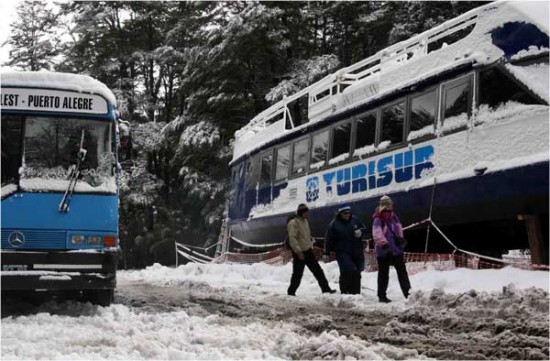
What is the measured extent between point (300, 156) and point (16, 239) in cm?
883

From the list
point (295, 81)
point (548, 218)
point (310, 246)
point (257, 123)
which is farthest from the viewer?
point (295, 81)

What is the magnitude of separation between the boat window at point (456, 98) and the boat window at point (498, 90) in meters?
0.33

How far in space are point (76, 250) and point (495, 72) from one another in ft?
21.8

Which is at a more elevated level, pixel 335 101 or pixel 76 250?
pixel 335 101

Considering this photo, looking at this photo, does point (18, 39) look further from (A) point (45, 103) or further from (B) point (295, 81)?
(A) point (45, 103)

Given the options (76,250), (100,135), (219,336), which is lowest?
(219,336)

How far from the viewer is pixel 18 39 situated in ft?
121

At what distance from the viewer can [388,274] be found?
9.65 meters

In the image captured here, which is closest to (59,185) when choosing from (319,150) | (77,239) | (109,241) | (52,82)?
(77,239)

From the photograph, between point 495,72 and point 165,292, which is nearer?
point 495,72

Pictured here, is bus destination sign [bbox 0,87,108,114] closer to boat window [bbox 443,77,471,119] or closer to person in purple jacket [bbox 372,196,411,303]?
person in purple jacket [bbox 372,196,411,303]

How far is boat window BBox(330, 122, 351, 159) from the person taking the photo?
14.0m

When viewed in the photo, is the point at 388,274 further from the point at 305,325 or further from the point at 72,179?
the point at 72,179

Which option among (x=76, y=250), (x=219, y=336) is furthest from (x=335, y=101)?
(x=219, y=336)
